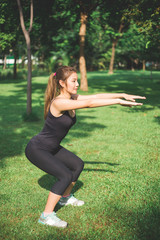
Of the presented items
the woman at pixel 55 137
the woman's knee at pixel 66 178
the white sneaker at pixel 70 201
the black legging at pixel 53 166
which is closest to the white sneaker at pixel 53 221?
the woman at pixel 55 137

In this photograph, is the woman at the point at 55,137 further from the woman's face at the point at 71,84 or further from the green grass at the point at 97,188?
the green grass at the point at 97,188

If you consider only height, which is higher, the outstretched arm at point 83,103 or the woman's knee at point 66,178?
the outstretched arm at point 83,103

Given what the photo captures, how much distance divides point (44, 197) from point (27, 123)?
225 inches

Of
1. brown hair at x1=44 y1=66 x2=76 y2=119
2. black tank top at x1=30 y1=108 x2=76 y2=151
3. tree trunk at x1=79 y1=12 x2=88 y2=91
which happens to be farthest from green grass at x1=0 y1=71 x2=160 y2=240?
tree trunk at x1=79 y1=12 x2=88 y2=91

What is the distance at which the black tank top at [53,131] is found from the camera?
3.39m

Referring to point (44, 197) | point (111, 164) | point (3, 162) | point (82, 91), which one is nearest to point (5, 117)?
point (3, 162)

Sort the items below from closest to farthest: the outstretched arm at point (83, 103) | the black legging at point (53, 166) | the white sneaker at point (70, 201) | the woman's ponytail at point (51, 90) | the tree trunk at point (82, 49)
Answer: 1. the outstretched arm at point (83, 103)
2. the black legging at point (53, 166)
3. the woman's ponytail at point (51, 90)
4. the white sneaker at point (70, 201)
5. the tree trunk at point (82, 49)

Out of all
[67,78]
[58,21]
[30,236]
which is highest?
[58,21]

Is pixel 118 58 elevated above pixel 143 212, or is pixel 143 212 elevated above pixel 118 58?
pixel 118 58

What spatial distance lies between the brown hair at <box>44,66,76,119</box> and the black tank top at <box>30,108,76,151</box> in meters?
0.23

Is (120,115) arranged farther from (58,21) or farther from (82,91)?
(58,21)

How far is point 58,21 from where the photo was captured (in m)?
22.3

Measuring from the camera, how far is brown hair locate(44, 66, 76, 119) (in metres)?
3.41

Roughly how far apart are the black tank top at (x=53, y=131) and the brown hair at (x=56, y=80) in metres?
0.23
